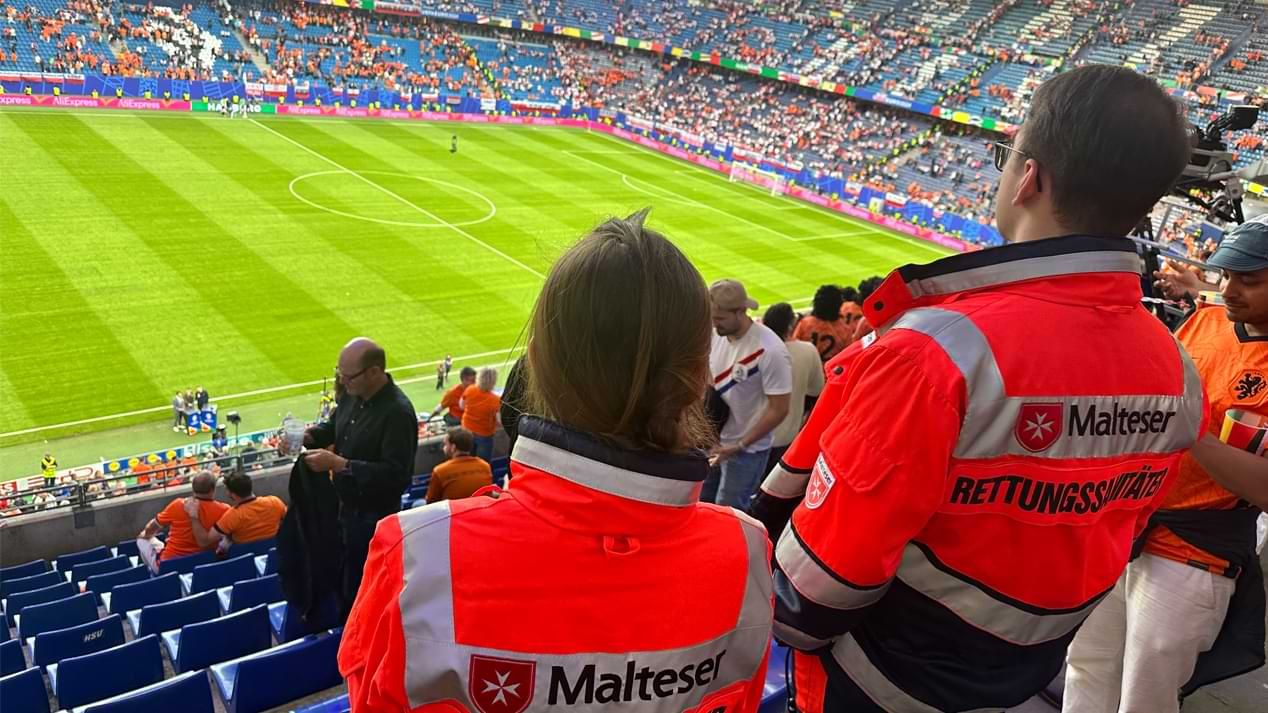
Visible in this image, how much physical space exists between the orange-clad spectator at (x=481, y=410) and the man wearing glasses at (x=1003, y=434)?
8.96m

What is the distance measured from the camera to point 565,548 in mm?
1570

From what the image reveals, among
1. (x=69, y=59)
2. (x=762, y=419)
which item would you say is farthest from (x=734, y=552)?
(x=69, y=59)

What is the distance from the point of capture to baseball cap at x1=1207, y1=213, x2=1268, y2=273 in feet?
9.87

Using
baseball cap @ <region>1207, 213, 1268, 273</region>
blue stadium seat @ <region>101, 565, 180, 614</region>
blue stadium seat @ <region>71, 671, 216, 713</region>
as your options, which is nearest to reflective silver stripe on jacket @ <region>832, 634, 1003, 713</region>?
baseball cap @ <region>1207, 213, 1268, 273</region>

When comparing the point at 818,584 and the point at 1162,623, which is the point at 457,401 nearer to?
the point at 1162,623

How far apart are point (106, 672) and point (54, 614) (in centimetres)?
170

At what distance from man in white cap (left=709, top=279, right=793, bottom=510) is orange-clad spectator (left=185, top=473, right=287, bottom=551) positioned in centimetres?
441

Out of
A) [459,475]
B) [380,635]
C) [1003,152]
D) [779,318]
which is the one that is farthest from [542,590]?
[779,318]

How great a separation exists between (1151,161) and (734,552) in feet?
4.13

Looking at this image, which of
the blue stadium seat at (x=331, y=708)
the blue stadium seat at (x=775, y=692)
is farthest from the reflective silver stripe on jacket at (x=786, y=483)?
the blue stadium seat at (x=331, y=708)

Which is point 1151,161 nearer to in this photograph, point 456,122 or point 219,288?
point 219,288

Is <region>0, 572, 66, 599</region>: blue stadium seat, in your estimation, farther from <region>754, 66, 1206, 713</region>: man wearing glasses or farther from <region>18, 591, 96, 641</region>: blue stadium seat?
<region>754, 66, 1206, 713</region>: man wearing glasses

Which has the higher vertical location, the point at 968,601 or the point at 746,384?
the point at 968,601

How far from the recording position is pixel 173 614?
5.95 m
